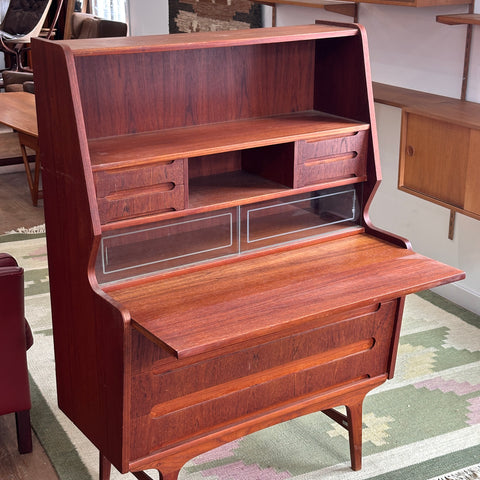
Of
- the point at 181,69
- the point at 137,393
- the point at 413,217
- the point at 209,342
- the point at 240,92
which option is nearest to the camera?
the point at 209,342

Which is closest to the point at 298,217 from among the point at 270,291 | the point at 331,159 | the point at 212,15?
the point at 331,159

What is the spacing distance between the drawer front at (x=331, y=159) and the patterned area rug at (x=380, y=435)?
1008mm

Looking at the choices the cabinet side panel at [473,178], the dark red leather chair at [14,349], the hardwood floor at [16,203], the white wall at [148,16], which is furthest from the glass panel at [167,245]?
the white wall at [148,16]

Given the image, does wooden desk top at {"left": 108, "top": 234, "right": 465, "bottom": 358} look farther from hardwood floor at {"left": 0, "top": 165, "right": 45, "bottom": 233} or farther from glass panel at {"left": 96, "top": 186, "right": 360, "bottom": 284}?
hardwood floor at {"left": 0, "top": 165, "right": 45, "bottom": 233}

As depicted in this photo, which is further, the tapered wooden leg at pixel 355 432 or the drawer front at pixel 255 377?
the tapered wooden leg at pixel 355 432

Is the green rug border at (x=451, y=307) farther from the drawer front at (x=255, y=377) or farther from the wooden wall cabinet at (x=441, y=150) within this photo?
the drawer front at (x=255, y=377)

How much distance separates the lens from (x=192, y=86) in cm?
226

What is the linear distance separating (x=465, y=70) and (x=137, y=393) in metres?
2.32

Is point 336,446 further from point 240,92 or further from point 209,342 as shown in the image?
point 240,92

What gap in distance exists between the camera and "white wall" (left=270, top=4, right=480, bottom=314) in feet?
11.6

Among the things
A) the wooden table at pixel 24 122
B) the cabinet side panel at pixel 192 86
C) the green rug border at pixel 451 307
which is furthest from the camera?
the wooden table at pixel 24 122

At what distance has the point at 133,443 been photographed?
204 centimetres

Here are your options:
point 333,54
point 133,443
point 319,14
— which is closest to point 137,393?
point 133,443

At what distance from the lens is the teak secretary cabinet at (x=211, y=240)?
6.41 feet
